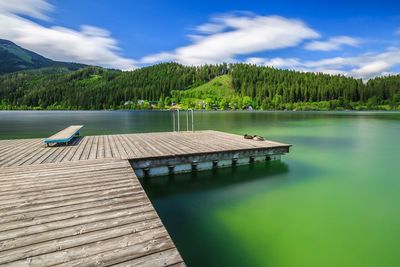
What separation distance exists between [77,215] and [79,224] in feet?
1.39

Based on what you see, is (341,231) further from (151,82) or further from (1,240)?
(151,82)

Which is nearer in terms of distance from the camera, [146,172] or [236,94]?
[146,172]

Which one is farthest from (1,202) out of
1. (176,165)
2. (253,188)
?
(253,188)

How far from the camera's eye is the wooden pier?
11.9ft

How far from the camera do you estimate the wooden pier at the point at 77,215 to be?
3637 mm

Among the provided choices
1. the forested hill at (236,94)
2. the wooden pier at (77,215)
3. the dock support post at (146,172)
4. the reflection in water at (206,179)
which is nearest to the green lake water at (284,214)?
the reflection in water at (206,179)

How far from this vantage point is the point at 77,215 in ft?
16.0

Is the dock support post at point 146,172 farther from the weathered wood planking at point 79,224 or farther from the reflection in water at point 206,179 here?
the weathered wood planking at point 79,224

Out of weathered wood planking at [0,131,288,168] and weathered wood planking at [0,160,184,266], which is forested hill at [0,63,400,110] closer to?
weathered wood planking at [0,131,288,168]

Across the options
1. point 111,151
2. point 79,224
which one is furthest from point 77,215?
point 111,151

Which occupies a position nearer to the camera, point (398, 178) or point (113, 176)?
point (113, 176)

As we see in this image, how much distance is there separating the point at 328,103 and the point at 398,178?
138187 mm

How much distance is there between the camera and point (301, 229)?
7.76 m

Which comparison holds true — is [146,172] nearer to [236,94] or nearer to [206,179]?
[206,179]
